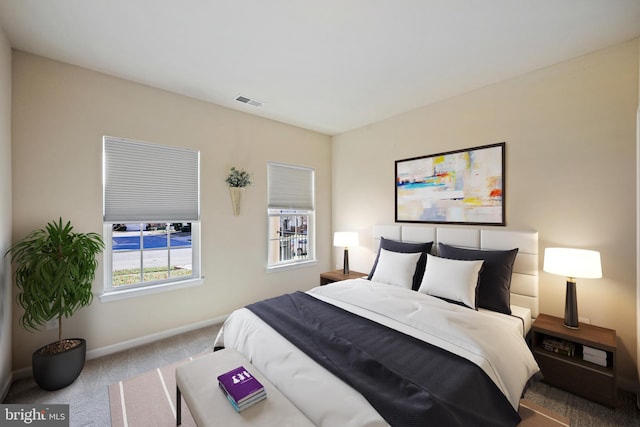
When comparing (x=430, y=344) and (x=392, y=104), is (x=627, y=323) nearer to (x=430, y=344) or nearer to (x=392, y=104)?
(x=430, y=344)

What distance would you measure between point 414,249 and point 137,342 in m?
3.19

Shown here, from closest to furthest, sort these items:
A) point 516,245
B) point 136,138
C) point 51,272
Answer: point 51,272, point 516,245, point 136,138

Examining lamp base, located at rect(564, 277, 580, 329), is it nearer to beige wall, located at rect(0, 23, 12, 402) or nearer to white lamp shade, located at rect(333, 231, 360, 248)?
white lamp shade, located at rect(333, 231, 360, 248)

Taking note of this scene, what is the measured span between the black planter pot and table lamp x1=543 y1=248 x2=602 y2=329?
4014mm

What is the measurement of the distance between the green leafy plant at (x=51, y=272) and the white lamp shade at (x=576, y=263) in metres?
3.90

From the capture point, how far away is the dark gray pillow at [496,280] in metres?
2.42

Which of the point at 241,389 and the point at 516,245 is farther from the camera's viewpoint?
the point at 516,245

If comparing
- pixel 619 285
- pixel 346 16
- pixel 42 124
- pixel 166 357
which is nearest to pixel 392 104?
pixel 346 16

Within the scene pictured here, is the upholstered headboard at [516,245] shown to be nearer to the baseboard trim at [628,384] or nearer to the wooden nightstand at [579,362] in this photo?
the wooden nightstand at [579,362]

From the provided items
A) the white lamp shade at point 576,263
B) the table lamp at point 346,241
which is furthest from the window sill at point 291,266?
the white lamp shade at point 576,263

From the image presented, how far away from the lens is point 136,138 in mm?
2877

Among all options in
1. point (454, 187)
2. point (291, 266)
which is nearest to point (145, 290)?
point (291, 266)

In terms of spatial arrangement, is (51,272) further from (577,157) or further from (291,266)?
(577,157)

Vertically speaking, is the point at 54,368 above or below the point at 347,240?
below
